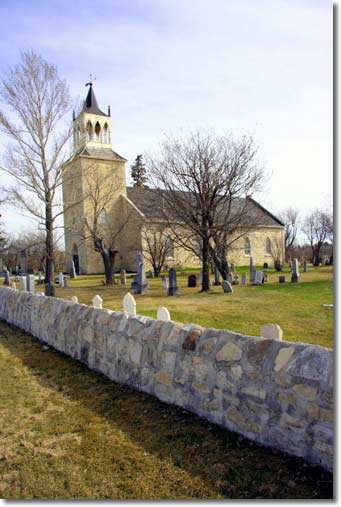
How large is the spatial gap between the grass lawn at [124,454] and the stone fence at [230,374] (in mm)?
130

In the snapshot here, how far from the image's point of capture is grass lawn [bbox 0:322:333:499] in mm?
2693

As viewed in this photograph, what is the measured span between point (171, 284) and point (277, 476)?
12.7m

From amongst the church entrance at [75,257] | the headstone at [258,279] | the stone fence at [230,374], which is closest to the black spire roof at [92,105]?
the church entrance at [75,257]

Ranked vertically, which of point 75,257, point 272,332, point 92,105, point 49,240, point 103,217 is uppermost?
point 92,105

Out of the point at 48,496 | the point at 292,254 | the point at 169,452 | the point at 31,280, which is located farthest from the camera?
the point at 292,254

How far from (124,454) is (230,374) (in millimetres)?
1122

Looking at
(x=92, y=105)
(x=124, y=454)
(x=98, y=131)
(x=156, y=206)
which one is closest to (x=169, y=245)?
(x=156, y=206)

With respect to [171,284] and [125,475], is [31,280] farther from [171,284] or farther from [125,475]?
[125,475]

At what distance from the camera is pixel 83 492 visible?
274cm

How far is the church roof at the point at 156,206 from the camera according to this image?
18.2 meters

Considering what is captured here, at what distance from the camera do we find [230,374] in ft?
11.6

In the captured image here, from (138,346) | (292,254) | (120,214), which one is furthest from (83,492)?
(292,254)

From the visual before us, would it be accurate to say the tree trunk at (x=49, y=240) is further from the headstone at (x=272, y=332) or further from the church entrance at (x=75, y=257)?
the headstone at (x=272, y=332)

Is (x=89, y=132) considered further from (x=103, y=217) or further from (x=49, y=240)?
(x=49, y=240)
